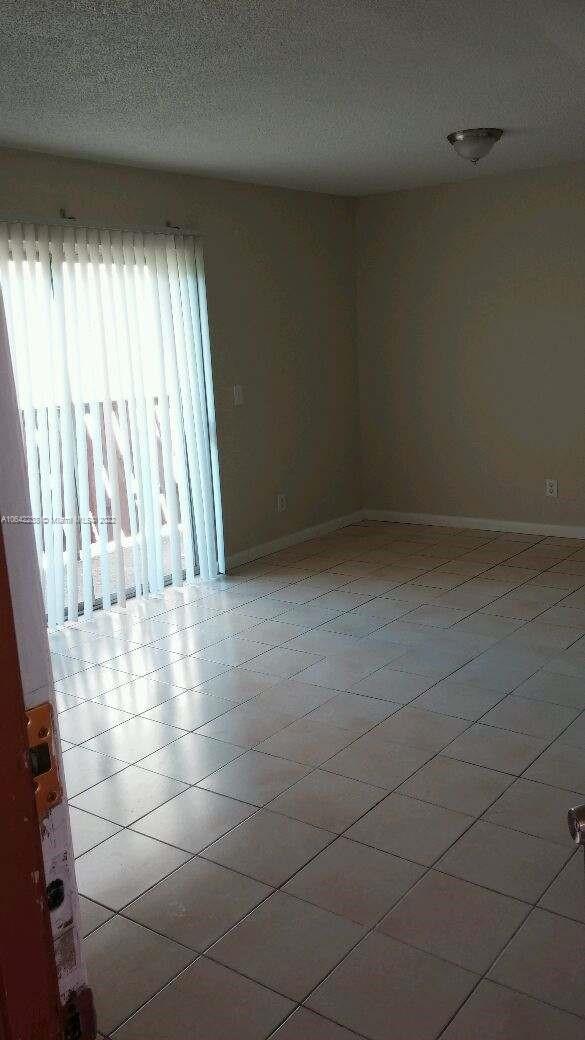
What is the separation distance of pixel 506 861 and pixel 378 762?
67 cm

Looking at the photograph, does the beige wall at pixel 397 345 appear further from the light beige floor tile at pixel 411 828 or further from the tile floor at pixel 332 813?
the light beige floor tile at pixel 411 828

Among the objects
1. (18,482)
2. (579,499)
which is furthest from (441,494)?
(18,482)

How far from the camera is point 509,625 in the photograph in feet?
14.2

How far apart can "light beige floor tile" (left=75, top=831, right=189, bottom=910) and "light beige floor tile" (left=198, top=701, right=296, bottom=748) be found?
0.66m

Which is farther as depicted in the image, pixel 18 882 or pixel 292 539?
pixel 292 539

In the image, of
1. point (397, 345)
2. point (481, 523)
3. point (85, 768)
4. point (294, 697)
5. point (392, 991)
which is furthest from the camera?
point (397, 345)

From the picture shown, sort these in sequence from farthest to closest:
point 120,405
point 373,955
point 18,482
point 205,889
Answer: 1. point 120,405
2. point 205,889
3. point 373,955
4. point 18,482

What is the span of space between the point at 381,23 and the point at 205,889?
251cm

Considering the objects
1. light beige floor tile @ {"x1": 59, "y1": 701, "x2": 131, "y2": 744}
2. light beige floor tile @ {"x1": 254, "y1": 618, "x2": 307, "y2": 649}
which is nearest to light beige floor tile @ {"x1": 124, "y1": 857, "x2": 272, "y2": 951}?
light beige floor tile @ {"x1": 59, "y1": 701, "x2": 131, "y2": 744}

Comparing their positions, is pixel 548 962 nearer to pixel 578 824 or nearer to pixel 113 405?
pixel 578 824

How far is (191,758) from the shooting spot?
314cm

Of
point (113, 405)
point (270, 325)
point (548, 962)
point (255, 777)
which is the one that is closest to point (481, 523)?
point (270, 325)

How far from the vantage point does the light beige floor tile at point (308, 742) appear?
3104 mm

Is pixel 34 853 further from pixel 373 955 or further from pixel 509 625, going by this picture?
pixel 509 625
